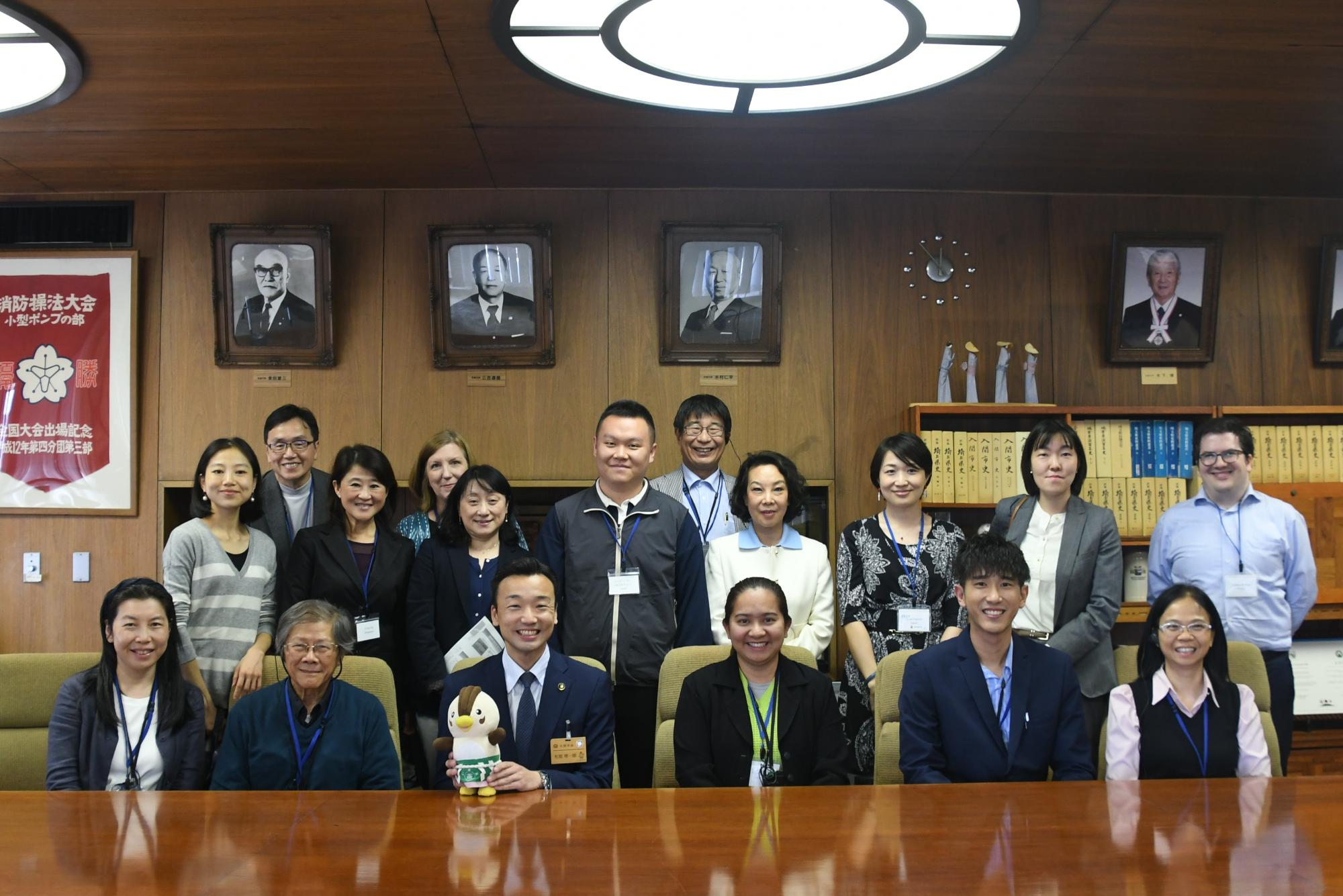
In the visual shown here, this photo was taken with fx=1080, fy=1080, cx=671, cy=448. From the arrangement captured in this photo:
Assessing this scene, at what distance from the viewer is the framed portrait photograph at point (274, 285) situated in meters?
4.75

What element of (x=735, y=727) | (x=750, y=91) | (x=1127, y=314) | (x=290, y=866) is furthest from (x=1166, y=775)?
(x=1127, y=314)

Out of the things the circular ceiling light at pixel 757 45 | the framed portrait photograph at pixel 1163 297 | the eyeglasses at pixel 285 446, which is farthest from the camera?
the framed portrait photograph at pixel 1163 297

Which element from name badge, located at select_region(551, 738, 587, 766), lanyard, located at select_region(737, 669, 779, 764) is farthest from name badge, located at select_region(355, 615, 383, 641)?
lanyard, located at select_region(737, 669, 779, 764)

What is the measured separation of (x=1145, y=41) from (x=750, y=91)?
1221 millimetres

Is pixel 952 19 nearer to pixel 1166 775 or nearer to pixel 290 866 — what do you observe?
pixel 1166 775

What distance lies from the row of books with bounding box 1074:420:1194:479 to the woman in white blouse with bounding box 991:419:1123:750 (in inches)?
52.9

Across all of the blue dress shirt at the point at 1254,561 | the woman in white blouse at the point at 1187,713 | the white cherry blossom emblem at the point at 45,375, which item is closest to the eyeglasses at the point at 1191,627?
the woman in white blouse at the point at 1187,713

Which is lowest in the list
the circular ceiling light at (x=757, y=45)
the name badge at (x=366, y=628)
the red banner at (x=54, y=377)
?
the name badge at (x=366, y=628)

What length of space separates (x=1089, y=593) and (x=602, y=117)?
2.34 m

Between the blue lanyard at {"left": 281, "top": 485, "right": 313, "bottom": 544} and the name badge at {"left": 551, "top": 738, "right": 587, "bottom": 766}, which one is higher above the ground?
the blue lanyard at {"left": 281, "top": 485, "right": 313, "bottom": 544}

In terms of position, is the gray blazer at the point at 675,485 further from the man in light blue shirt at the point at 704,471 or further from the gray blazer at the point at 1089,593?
the gray blazer at the point at 1089,593

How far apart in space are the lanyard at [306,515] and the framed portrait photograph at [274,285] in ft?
3.56

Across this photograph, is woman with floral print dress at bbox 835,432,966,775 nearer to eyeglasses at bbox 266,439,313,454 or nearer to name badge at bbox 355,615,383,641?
name badge at bbox 355,615,383,641

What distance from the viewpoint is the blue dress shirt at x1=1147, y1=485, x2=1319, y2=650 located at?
355 centimetres
